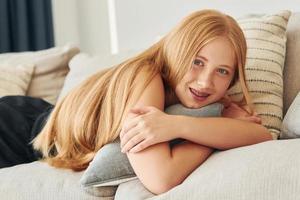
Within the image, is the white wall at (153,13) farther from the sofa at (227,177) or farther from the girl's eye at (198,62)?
the girl's eye at (198,62)

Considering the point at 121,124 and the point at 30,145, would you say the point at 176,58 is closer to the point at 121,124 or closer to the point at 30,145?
the point at 121,124

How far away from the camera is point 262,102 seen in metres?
1.40

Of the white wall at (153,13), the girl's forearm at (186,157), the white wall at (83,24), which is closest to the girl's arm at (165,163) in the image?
the girl's forearm at (186,157)

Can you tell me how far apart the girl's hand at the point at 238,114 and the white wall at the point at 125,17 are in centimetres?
71

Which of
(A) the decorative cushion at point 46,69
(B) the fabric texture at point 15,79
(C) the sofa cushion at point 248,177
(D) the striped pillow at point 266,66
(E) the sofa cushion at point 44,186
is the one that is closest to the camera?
(C) the sofa cushion at point 248,177

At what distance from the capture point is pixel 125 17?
8.37 feet

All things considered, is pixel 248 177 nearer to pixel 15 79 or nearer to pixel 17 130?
pixel 17 130

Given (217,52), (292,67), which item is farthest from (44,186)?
(292,67)

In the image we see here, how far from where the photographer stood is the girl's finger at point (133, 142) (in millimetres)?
1077

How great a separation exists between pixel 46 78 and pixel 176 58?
37.5 inches

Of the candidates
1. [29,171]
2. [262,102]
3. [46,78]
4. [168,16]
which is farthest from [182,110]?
[168,16]

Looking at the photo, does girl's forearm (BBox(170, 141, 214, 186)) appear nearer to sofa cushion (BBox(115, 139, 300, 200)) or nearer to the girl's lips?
sofa cushion (BBox(115, 139, 300, 200))

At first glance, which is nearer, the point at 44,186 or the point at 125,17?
the point at 44,186

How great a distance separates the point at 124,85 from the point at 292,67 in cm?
56
